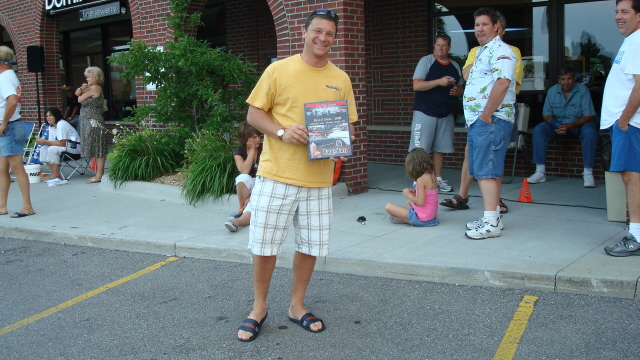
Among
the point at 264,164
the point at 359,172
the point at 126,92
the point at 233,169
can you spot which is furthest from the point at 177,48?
the point at 126,92

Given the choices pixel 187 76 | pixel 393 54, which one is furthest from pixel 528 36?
pixel 187 76

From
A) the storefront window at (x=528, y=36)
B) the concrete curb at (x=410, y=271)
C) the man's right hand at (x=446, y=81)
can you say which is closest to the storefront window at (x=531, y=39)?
the storefront window at (x=528, y=36)

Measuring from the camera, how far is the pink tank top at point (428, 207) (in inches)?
252

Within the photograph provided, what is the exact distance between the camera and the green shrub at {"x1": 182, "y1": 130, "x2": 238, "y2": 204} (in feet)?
26.7

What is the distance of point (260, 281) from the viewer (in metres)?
4.13

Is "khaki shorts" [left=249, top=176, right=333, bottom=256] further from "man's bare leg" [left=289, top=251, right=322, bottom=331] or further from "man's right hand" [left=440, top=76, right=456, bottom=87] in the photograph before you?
"man's right hand" [left=440, top=76, right=456, bottom=87]

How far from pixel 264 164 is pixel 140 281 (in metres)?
2.20

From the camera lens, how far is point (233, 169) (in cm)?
827

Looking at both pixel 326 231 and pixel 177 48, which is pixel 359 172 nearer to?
pixel 177 48

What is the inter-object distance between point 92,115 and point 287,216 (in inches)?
285

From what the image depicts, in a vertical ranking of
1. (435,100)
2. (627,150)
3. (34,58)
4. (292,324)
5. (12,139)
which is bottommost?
(292,324)

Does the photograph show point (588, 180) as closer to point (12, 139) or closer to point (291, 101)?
point (291, 101)

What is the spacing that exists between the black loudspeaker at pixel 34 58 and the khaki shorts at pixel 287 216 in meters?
11.2

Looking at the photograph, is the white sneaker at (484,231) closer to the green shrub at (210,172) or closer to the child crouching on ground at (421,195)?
the child crouching on ground at (421,195)
